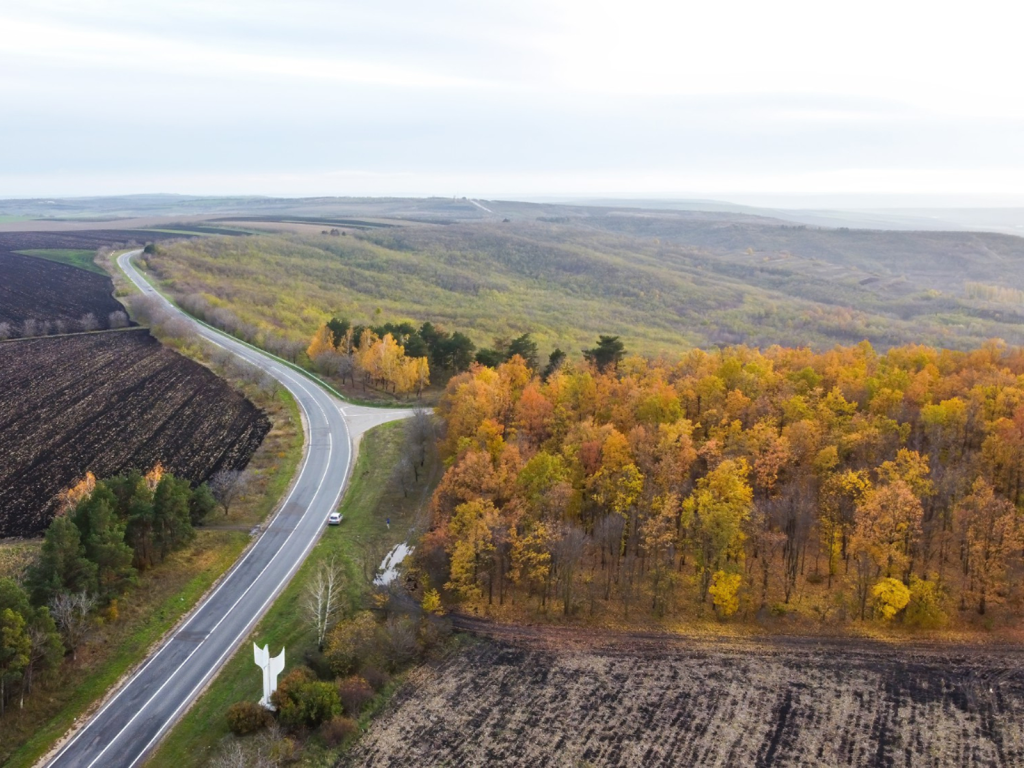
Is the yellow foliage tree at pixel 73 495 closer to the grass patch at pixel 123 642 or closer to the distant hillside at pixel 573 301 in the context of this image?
the grass patch at pixel 123 642

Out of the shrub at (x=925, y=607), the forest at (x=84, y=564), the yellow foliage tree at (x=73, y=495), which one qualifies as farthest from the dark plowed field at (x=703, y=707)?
the yellow foliage tree at (x=73, y=495)

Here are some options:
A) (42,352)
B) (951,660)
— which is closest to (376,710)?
(951,660)

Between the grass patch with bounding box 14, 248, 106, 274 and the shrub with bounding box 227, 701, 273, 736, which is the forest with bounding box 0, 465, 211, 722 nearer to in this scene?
the shrub with bounding box 227, 701, 273, 736

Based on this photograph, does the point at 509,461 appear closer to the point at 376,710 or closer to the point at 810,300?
the point at 376,710

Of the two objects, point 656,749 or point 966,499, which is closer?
point 656,749

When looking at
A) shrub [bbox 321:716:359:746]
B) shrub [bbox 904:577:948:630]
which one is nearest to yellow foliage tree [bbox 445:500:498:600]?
shrub [bbox 321:716:359:746]

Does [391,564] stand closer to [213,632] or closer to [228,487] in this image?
[213,632]
